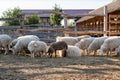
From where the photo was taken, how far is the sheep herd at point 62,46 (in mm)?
12320

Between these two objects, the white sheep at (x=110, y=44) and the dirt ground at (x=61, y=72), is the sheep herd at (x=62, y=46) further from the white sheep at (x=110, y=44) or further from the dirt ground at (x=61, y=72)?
the dirt ground at (x=61, y=72)

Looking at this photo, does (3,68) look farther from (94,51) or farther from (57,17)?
(57,17)

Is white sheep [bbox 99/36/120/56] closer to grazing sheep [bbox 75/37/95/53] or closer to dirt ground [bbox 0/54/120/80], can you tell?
grazing sheep [bbox 75/37/95/53]

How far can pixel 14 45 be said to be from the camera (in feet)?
45.3

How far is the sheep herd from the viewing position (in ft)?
40.4

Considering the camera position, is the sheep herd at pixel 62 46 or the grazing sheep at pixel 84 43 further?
the grazing sheep at pixel 84 43

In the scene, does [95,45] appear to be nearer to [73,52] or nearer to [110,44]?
[110,44]

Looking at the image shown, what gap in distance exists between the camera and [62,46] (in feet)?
40.4

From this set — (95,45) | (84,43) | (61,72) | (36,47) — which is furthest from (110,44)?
(61,72)

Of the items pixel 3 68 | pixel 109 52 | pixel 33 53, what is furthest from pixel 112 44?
pixel 3 68

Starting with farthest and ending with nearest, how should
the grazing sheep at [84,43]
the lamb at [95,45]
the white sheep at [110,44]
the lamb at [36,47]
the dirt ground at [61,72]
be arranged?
the grazing sheep at [84,43]
the lamb at [95,45]
the white sheep at [110,44]
the lamb at [36,47]
the dirt ground at [61,72]

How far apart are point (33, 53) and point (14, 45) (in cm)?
186

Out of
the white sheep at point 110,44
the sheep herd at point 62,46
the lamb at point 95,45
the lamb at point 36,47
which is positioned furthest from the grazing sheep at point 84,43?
the lamb at point 36,47

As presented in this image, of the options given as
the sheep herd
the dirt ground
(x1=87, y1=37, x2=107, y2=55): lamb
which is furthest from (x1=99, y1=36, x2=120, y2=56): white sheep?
the dirt ground
